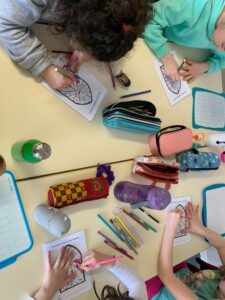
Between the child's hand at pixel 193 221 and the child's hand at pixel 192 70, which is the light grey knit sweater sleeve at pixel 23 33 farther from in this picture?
the child's hand at pixel 193 221

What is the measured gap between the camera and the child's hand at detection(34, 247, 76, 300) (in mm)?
746

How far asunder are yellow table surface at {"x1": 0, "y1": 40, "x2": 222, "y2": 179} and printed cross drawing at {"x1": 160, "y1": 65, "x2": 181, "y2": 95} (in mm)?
38

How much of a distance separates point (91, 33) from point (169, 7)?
1.46 ft

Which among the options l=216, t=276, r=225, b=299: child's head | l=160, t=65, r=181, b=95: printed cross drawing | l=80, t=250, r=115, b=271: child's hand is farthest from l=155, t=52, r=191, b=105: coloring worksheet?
l=216, t=276, r=225, b=299: child's head

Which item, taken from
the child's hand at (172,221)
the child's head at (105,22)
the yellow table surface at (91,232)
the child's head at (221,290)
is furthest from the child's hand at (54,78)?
the child's head at (221,290)

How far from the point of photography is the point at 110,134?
92cm

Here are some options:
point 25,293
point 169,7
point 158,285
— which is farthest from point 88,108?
point 158,285

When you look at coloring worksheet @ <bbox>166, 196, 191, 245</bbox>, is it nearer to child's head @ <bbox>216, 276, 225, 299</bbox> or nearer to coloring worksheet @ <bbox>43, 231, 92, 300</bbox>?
child's head @ <bbox>216, 276, 225, 299</bbox>

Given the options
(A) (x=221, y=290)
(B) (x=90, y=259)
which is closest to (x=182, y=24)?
(B) (x=90, y=259)

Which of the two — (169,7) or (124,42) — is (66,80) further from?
(169,7)

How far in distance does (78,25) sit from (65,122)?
285 millimetres

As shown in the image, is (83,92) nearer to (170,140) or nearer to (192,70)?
(170,140)

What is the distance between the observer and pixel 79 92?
0.85 metres

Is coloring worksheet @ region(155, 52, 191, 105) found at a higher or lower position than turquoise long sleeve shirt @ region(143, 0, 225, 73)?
lower
